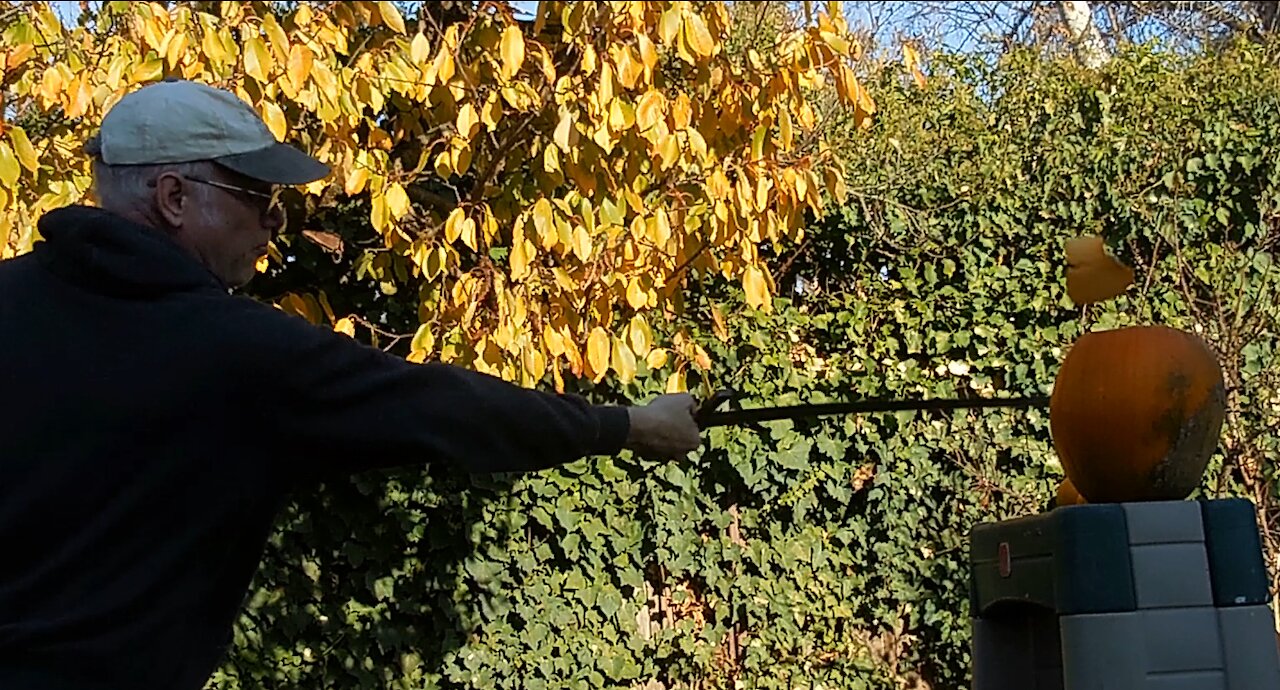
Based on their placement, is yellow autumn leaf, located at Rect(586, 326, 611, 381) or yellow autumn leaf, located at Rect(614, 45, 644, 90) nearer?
yellow autumn leaf, located at Rect(614, 45, 644, 90)

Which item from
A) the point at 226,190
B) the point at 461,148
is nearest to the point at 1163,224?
the point at 461,148

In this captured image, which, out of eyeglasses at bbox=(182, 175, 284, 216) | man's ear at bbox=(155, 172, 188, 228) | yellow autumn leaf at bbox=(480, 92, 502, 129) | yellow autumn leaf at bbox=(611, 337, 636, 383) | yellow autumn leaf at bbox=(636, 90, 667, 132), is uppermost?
yellow autumn leaf at bbox=(480, 92, 502, 129)

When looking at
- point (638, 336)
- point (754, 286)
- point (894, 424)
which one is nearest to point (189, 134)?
point (638, 336)

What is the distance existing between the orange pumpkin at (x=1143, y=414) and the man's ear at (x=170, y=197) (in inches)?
77.1

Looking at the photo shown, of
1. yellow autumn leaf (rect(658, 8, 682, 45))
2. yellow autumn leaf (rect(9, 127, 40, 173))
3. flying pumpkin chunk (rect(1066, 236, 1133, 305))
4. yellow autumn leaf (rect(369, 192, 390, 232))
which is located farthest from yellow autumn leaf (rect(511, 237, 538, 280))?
flying pumpkin chunk (rect(1066, 236, 1133, 305))

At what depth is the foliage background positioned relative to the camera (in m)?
5.09

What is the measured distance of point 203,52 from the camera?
3.47 metres

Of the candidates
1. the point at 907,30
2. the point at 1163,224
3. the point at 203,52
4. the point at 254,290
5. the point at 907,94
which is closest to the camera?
the point at 203,52

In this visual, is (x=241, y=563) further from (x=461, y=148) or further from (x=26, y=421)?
(x=461, y=148)

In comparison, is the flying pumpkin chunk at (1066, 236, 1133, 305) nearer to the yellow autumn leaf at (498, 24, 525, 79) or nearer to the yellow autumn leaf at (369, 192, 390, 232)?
the yellow autumn leaf at (498, 24, 525, 79)

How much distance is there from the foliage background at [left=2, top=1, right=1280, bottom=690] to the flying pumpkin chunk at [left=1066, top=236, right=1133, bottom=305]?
1.73 metres

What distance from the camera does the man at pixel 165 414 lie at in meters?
1.65

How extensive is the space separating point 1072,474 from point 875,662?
2473 millimetres

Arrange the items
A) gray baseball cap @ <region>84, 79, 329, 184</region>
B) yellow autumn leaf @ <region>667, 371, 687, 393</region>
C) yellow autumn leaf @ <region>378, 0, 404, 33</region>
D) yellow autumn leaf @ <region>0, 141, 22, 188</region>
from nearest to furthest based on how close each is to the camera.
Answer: gray baseball cap @ <region>84, 79, 329, 184</region> < yellow autumn leaf @ <region>0, 141, 22, 188</region> < yellow autumn leaf @ <region>378, 0, 404, 33</region> < yellow autumn leaf @ <region>667, 371, 687, 393</region>
